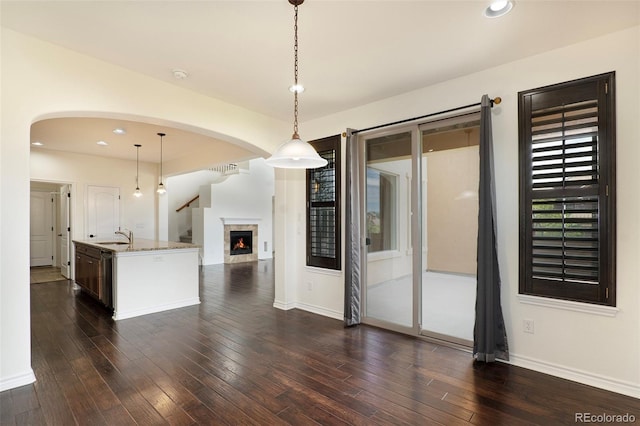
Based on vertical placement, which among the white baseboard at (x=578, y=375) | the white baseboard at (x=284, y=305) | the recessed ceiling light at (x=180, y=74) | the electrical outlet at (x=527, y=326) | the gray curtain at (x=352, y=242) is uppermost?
the recessed ceiling light at (x=180, y=74)

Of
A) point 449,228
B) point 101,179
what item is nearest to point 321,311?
point 449,228

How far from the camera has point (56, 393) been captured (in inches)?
96.7

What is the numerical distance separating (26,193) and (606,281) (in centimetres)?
476

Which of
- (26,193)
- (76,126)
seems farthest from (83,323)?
(76,126)

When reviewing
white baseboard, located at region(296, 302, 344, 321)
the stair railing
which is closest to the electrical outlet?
white baseboard, located at region(296, 302, 344, 321)

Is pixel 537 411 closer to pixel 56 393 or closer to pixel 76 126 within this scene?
pixel 56 393

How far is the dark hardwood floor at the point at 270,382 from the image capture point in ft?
7.18

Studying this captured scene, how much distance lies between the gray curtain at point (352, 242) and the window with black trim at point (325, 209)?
1.04ft

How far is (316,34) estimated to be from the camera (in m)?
2.53

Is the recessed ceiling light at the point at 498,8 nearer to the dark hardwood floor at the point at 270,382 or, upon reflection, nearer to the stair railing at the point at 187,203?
the dark hardwood floor at the point at 270,382

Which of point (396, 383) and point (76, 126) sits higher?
point (76, 126)

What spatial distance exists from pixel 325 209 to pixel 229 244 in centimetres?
608

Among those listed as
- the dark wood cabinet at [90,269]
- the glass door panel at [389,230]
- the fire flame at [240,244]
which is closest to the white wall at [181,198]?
the fire flame at [240,244]

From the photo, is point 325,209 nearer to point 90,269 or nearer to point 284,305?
point 284,305
